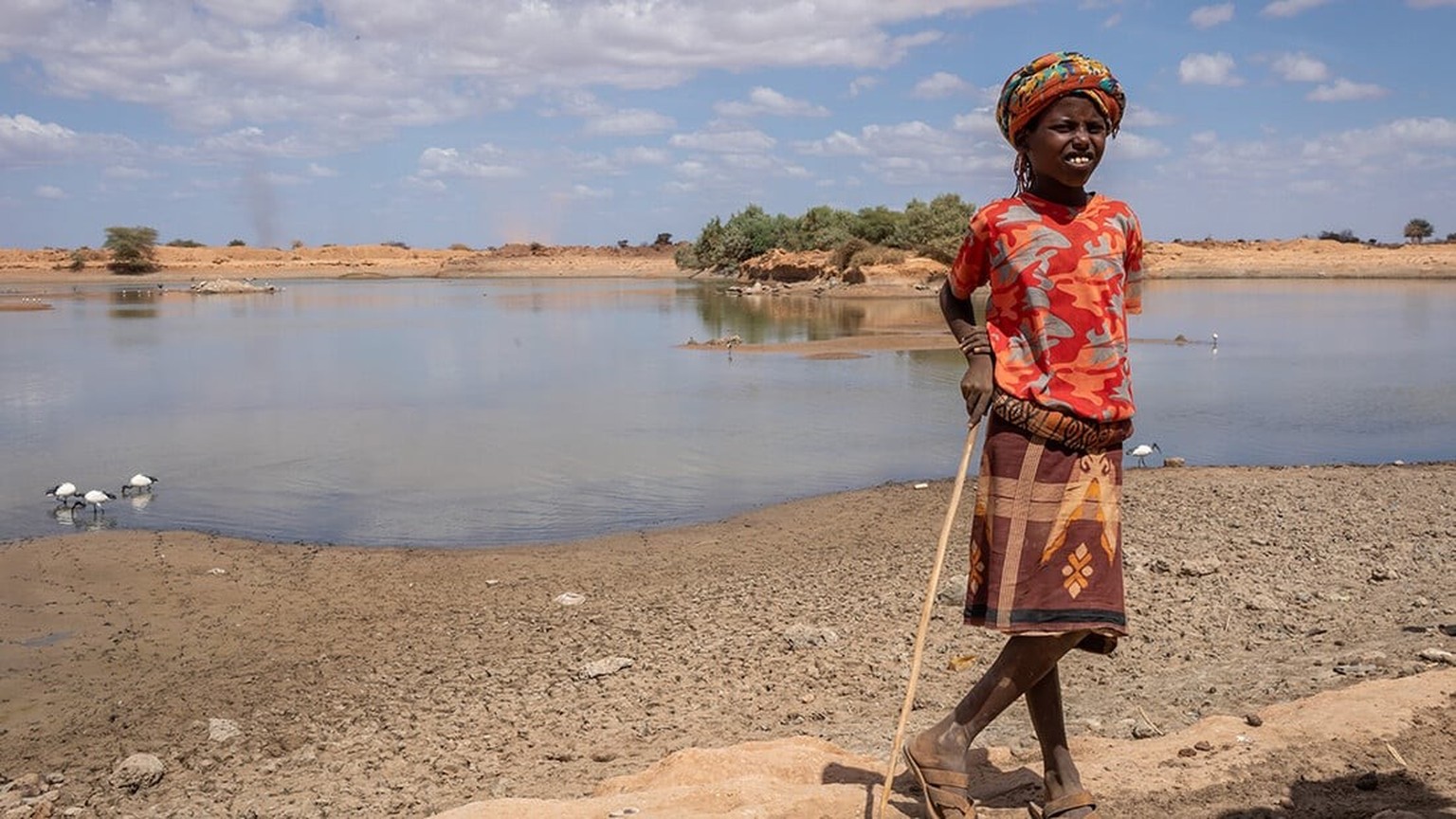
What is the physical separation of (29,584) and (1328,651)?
330 inches

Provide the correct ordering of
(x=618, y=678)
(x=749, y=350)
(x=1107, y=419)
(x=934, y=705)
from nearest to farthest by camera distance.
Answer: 1. (x=1107, y=419)
2. (x=934, y=705)
3. (x=618, y=678)
4. (x=749, y=350)

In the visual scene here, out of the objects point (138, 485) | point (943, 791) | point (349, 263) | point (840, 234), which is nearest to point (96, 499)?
point (138, 485)

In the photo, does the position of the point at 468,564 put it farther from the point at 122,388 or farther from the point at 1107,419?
the point at 122,388

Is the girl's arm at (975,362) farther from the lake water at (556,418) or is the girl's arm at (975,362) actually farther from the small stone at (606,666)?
the lake water at (556,418)

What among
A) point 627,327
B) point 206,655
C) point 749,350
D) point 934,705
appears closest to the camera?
point 934,705

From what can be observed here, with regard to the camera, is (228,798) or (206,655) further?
(206,655)

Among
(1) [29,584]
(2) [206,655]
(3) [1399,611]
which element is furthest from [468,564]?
(3) [1399,611]

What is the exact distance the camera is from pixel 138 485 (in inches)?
468

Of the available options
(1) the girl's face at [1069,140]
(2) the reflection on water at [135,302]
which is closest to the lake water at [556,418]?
(1) the girl's face at [1069,140]

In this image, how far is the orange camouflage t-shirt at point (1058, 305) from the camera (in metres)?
3.26

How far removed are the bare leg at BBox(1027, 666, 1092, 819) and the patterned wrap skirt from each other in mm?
286

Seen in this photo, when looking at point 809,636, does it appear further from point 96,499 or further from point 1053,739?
point 96,499

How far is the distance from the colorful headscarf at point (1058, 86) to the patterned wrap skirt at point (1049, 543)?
2.95 ft

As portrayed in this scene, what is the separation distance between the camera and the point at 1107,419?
10.6ft
